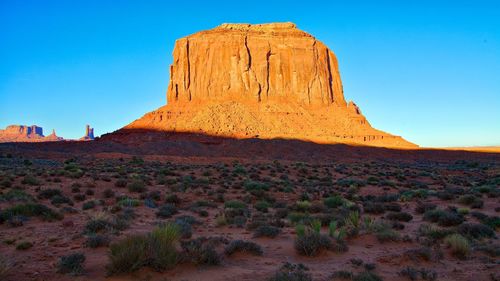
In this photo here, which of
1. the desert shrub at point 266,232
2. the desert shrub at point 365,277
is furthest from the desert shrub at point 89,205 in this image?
the desert shrub at point 365,277

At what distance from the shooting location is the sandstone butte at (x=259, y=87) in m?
76.4

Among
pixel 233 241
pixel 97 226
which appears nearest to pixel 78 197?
pixel 97 226

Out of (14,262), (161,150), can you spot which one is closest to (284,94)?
(161,150)

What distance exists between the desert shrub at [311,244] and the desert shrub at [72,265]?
4.00 m

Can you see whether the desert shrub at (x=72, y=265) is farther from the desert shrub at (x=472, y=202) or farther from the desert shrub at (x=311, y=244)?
the desert shrub at (x=472, y=202)

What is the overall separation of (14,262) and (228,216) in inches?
242

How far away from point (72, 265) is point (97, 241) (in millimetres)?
1528

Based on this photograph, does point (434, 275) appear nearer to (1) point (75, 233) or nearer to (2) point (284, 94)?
(1) point (75, 233)

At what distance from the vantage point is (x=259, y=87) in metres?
85.2

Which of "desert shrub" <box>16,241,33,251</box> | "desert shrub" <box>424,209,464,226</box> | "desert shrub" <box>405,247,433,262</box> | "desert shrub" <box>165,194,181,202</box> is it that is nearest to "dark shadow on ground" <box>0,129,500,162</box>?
"desert shrub" <box>165,194,181,202</box>

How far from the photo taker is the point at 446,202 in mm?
16453

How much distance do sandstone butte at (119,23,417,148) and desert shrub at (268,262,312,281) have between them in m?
66.5

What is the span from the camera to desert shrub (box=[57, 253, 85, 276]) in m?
6.12

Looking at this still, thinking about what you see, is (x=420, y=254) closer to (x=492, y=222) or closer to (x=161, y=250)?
(x=492, y=222)
